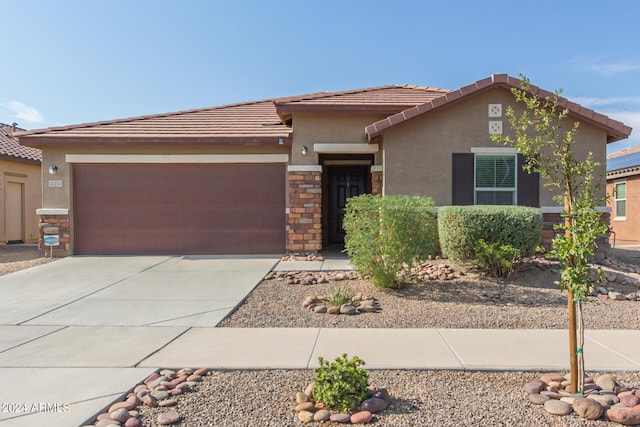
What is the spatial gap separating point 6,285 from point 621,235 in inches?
860

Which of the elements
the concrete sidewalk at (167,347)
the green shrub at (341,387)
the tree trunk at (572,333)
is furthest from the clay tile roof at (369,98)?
the green shrub at (341,387)

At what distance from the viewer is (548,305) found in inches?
264

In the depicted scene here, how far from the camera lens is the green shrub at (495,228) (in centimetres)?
778

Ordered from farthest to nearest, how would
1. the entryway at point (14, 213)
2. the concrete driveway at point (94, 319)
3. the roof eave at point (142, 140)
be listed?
the entryway at point (14, 213)
the roof eave at point (142, 140)
the concrete driveway at point (94, 319)

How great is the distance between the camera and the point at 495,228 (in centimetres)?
779

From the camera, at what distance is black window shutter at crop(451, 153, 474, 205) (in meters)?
9.88

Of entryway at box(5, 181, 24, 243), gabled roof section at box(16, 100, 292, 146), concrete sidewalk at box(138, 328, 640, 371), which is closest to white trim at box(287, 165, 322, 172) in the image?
gabled roof section at box(16, 100, 292, 146)

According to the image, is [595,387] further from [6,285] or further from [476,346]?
[6,285]

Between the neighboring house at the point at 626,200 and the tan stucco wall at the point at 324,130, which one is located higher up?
the tan stucco wall at the point at 324,130

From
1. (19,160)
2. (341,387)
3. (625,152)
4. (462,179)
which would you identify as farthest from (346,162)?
(625,152)

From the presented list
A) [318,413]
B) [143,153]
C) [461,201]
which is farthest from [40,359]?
[461,201]

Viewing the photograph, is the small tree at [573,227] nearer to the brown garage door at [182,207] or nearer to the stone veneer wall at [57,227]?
the brown garage door at [182,207]

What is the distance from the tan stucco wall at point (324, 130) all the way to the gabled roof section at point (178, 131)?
1.30ft

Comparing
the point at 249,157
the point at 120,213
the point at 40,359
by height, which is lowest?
the point at 40,359
